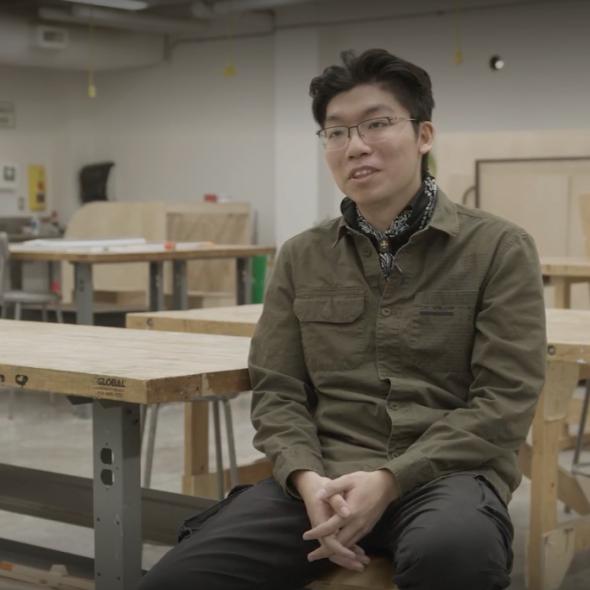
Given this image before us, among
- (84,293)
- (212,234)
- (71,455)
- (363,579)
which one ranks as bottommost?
(71,455)

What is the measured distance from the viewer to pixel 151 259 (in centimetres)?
565

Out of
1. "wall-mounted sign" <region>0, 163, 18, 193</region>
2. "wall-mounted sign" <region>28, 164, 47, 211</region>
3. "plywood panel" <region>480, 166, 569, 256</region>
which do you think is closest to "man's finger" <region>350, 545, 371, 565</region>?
"plywood panel" <region>480, 166, 569, 256</region>

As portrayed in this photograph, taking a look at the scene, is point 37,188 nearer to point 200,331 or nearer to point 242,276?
point 242,276

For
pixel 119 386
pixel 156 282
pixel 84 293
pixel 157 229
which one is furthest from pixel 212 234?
pixel 119 386

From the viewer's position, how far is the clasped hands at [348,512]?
62.4 inches

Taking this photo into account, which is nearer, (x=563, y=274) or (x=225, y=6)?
(x=563, y=274)

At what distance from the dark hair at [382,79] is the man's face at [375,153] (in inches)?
0.5

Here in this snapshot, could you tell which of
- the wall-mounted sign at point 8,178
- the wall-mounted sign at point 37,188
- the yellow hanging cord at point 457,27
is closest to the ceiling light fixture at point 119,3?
the wall-mounted sign at point 8,178

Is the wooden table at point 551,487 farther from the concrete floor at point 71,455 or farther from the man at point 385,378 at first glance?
the man at point 385,378

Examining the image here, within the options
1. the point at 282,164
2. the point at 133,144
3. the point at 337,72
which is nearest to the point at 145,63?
the point at 133,144

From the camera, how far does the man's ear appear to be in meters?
1.85

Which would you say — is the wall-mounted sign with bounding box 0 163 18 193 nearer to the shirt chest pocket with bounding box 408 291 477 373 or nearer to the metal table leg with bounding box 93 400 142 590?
the metal table leg with bounding box 93 400 142 590

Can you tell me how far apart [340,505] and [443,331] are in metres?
0.33

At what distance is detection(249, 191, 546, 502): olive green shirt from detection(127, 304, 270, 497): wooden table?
88 centimetres
